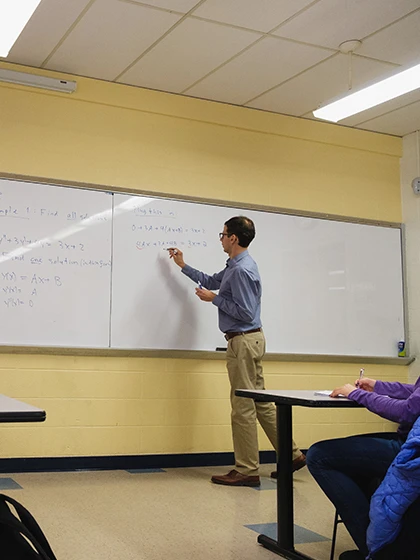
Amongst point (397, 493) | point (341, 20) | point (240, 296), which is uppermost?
point (341, 20)

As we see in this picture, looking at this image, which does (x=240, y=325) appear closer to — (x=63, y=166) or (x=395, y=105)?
(x=63, y=166)

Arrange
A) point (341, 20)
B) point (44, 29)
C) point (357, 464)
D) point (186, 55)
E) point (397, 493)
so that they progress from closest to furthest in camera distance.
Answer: point (397, 493), point (357, 464), point (341, 20), point (44, 29), point (186, 55)

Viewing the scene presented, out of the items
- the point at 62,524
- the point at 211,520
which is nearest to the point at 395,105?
the point at 211,520

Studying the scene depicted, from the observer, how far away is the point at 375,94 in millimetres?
4031

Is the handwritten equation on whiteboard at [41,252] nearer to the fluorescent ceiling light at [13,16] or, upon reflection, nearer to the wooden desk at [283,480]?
the fluorescent ceiling light at [13,16]

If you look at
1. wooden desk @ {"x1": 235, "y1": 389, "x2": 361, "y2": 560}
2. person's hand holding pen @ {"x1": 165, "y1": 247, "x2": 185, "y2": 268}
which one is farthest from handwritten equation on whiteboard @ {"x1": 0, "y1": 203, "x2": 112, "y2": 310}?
wooden desk @ {"x1": 235, "y1": 389, "x2": 361, "y2": 560}

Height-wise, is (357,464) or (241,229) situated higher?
(241,229)

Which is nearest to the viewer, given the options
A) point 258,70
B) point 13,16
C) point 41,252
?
point 13,16

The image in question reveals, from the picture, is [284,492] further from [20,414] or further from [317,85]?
[317,85]

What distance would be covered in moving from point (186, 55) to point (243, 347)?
1.87m

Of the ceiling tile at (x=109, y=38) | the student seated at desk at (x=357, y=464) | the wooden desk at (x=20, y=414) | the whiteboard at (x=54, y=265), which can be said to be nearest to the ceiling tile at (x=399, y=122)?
the ceiling tile at (x=109, y=38)

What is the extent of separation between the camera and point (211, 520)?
10.5 feet

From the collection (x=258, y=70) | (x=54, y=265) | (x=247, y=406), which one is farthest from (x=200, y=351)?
(x=258, y=70)

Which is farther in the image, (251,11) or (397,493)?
(251,11)
